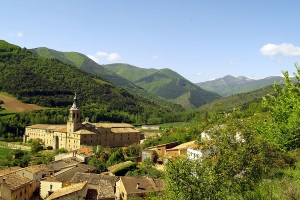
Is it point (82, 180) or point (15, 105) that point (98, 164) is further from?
point (15, 105)

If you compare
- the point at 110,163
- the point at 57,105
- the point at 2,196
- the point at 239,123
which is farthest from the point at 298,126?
the point at 57,105

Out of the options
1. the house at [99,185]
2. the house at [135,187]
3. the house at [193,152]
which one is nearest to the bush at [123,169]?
the house at [193,152]

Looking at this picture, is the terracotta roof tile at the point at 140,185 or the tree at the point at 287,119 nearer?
the tree at the point at 287,119

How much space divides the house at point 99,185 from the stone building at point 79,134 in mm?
43606

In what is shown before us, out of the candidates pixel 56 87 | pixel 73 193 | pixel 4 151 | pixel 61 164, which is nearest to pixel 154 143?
pixel 61 164

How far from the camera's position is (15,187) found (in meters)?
34.4

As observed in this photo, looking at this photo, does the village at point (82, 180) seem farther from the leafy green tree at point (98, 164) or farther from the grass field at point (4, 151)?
the grass field at point (4, 151)

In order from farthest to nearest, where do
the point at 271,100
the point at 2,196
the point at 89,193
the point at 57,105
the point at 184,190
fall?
the point at 57,105 → the point at 89,193 → the point at 2,196 → the point at 271,100 → the point at 184,190

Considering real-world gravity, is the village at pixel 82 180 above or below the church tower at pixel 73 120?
below

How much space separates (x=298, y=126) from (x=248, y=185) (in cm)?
568

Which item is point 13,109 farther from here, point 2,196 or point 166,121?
point 2,196

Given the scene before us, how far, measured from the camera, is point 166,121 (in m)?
153

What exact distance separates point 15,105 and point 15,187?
312 ft

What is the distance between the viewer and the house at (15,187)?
108 ft
